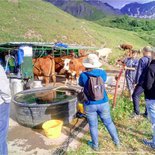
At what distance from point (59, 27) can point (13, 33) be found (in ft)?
22.2

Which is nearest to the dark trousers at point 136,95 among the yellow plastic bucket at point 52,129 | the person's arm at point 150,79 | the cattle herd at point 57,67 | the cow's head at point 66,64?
the person's arm at point 150,79

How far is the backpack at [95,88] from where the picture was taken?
5.01 meters

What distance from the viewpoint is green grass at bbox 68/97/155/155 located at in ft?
18.0

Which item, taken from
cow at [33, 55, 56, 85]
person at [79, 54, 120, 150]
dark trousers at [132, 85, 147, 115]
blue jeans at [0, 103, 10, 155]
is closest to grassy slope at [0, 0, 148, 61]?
cow at [33, 55, 56, 85]

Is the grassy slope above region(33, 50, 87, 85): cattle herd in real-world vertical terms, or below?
above

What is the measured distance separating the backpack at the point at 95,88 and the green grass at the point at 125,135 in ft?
3.46

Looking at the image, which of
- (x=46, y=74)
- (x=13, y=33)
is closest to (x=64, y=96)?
(x=46, y=74)

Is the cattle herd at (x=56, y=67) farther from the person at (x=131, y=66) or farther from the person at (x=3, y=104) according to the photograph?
the person at (x=3, y=104)

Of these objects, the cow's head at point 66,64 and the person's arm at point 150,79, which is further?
the cow's head at point 66,64

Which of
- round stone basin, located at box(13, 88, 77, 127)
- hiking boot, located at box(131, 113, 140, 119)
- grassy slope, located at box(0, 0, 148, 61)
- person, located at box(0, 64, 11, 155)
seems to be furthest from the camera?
grassy slope, located at box(0, 0, 148, 61)

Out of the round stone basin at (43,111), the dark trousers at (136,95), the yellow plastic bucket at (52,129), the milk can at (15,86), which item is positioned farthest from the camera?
the milk can at (15,86)

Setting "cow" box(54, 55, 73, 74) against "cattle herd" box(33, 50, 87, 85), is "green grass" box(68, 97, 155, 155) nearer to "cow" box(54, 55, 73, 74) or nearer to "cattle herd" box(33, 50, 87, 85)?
"cattle herd" box(33, 50, 87, 85)

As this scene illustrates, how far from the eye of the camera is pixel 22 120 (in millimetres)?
6734

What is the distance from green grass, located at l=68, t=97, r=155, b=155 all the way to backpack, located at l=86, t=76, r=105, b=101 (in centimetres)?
106
